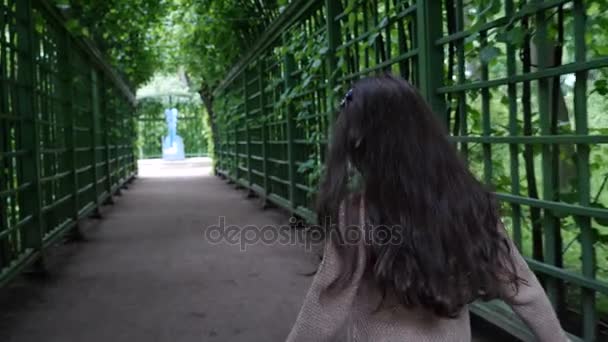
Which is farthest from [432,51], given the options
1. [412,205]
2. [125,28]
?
[125,28]

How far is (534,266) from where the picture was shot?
278cm

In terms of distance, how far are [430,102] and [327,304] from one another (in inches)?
81.9

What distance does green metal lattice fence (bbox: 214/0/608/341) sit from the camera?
2496mm

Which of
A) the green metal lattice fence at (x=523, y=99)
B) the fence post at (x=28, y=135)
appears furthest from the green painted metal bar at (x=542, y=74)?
the fence post at (x=28, y=135)

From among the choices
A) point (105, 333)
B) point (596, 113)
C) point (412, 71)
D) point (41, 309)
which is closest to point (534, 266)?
point (596, 113)

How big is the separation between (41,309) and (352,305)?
3.07m

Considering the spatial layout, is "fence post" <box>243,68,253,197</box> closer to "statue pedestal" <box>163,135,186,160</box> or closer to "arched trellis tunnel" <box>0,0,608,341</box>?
"arched trellis tunnel" <box>0,0,608,341</box>

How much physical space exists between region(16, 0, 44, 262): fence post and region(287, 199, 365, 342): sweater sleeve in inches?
150

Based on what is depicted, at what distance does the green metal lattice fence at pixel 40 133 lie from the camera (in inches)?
172

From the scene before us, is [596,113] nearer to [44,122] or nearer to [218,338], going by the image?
[218,338]

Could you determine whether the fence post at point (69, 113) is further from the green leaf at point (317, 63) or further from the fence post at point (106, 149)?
the fence post at point (106, 149)

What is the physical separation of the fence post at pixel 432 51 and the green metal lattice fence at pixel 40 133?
8.35 ft

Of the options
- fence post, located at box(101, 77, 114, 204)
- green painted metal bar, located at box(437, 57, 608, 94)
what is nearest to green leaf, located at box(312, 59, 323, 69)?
green painted metal bar, located at box(437, 57, 608, 94)

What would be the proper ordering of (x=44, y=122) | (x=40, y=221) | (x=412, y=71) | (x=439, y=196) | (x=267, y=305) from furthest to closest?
(x=44, y=122) → (x=40, y=221) → (x=267, y=305) → (x=412, y=71) → (x=439, y=196)
